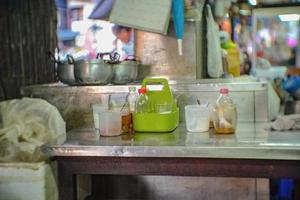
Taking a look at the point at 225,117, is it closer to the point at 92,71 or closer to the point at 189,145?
the point at 189,145

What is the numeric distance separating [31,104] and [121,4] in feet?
3.06

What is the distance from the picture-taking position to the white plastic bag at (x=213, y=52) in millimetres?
3074

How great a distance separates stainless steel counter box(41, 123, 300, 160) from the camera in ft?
5.41

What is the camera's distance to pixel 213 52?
3.08m

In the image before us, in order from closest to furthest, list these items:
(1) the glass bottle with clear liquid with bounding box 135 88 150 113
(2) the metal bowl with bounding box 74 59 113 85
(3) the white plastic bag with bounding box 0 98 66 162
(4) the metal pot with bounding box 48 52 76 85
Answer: (3) the white plastic bag with bounding box 0 98 66 162
(1) the glass bottle with clear liquid with bounding box 135 88 150 113
(2) the metal bowl with bounding box 74 59 113 85
(4) the metal pot with bounding box 48 52 76 85

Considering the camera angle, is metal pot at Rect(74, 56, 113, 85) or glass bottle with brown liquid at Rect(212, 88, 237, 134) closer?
glass bottle with brown liquid at Rect(212, 88, 237, 134)

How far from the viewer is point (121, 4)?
8.69 ft

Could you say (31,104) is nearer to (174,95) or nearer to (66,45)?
(174,95)

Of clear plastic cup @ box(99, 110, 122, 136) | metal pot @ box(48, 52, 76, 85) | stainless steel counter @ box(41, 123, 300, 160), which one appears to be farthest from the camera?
metal pot @ box(48, 52, 76, 85)

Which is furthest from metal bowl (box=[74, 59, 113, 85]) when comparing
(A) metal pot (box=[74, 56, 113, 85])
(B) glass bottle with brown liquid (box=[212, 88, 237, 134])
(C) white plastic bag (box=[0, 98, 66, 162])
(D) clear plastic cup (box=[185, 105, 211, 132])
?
(B) glass bottle with brown liquid (box=[212, 88, 237, 134])

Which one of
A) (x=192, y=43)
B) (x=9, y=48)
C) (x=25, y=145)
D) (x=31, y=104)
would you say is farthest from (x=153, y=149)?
(x=9, y=48)

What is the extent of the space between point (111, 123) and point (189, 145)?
49 centimetres

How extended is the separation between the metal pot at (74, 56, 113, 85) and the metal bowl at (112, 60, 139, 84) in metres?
0.09

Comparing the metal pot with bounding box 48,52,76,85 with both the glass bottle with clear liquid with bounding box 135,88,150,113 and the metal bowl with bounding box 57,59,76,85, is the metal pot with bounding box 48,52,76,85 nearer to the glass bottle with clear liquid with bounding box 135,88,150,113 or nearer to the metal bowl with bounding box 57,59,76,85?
the metal bowl with bounding box 57,59,76,85
